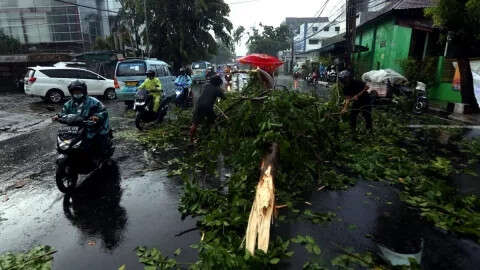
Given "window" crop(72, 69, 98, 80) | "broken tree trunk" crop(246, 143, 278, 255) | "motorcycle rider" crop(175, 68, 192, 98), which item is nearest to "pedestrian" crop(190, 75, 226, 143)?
"broken tree trunk" crop(246, 143, 278, 255)

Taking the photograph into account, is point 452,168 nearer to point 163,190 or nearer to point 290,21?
point 163,190

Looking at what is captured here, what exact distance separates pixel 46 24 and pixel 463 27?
39.6 meters

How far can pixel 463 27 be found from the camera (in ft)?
35.5

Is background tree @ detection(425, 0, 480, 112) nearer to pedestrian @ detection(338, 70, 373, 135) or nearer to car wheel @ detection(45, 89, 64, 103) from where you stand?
pedestrian @ detection(338, 70, 373, 135)

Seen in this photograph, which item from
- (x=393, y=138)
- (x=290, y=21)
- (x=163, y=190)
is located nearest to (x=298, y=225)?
(x=163, y=190)

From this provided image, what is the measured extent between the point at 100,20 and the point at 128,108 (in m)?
32.2

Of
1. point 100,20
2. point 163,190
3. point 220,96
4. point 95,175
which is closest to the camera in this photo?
point 163,190

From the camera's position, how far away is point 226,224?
3.64 meters

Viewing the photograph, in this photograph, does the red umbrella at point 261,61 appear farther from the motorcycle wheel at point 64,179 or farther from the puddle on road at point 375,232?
the motorcycle wheel at point 64,179

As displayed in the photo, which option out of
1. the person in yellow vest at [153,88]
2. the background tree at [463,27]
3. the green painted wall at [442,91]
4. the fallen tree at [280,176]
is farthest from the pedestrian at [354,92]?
the green painted wall at [442,91]

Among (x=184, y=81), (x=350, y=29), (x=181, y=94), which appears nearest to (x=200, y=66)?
(x=350, y=29)

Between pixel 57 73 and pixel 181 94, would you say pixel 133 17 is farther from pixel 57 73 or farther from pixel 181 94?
pixel 181 94

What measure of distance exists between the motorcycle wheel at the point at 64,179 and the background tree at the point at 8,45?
35.1 metres

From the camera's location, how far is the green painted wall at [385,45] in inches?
688
